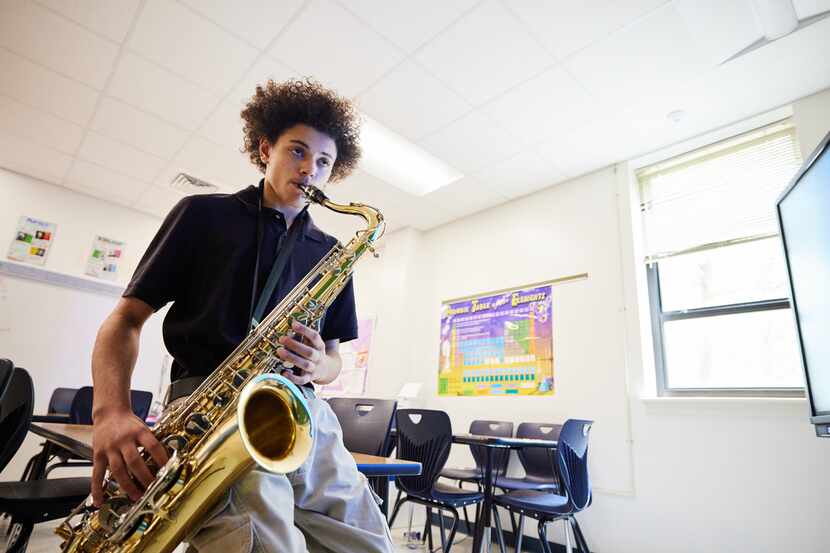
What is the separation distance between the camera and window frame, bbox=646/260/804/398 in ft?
9.54

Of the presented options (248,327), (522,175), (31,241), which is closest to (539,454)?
(522,175)

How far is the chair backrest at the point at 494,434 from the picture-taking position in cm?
354

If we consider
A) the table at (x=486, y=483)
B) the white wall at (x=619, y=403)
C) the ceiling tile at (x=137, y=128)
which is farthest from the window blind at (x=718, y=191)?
the ceiling tile at (x=137, y=128)

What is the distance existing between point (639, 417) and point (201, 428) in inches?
125

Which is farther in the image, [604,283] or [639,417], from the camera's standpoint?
[604,283]

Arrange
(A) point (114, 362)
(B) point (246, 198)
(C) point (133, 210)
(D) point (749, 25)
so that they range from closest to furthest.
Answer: (A) point (114, 362), (B) point (246, 198), (D) point (749, 25), (C) point (133, 210)

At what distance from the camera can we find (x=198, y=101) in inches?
133

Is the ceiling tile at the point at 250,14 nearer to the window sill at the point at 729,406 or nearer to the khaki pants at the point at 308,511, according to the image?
the khaki pants at the point at 308,511

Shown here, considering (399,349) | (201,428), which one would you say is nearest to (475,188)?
(399,349)

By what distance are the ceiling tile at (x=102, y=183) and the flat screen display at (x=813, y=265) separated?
5369 mm

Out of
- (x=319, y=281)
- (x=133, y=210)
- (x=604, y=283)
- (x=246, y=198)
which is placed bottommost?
(x=319, y=281)

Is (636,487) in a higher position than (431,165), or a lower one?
lower

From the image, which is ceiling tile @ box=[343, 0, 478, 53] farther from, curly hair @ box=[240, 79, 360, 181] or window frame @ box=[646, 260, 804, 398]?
window frame @ box=[646, 260, 804, 398]

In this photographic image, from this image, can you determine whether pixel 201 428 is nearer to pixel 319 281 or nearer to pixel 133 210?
pixel 319 281
